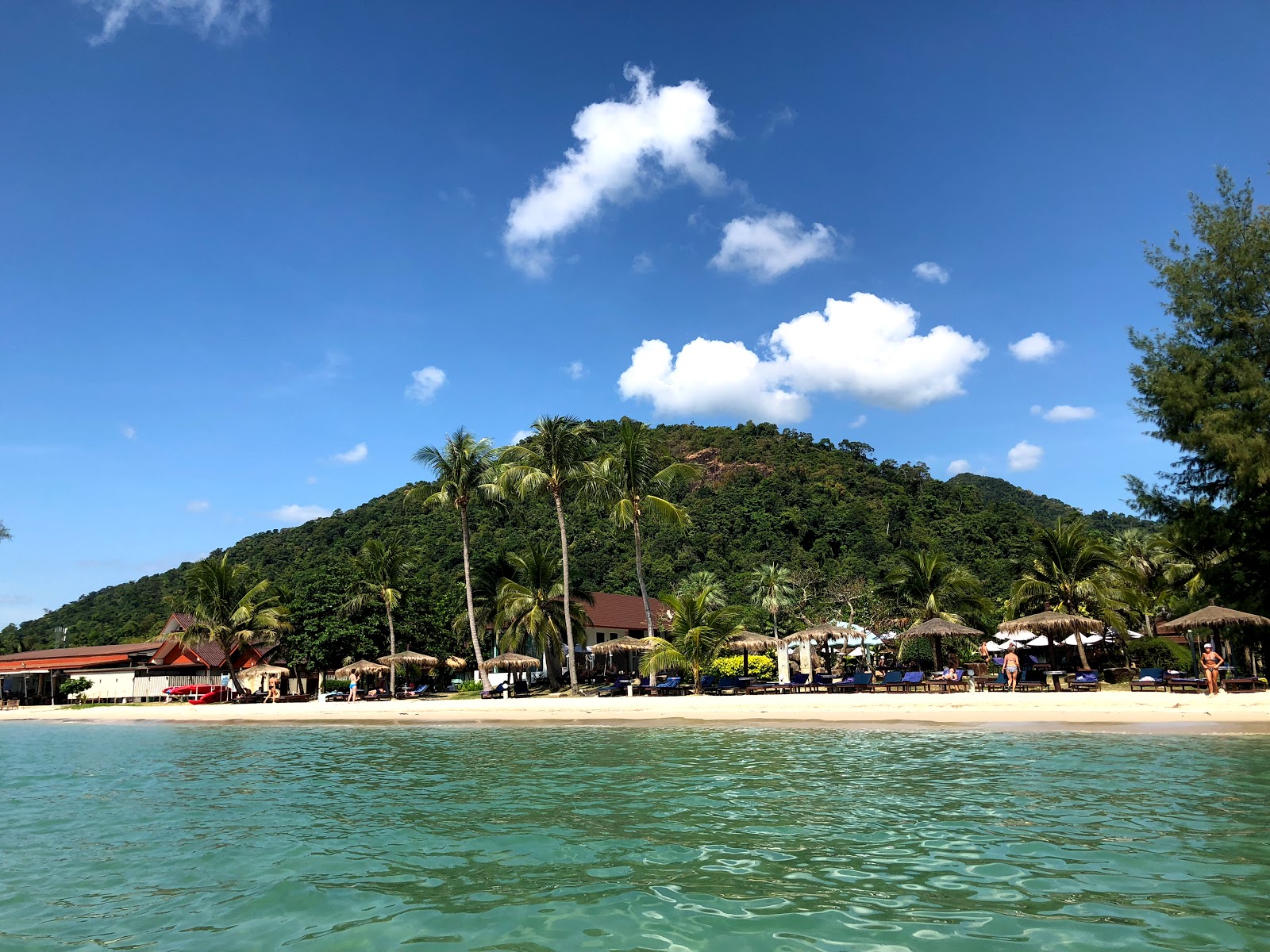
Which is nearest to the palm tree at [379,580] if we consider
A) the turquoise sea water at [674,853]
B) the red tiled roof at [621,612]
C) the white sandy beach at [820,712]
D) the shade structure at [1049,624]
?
the white sandy beach at [820,712]

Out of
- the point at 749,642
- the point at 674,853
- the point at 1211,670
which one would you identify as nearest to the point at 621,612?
the point at 749,642

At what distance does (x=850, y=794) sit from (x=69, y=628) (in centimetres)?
8289

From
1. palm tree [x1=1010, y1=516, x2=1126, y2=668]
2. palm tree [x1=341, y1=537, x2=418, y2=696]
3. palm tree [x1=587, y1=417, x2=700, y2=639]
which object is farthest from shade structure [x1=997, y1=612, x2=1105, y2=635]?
palm tree [x1=341, y1=537, x2=418, y2=696]

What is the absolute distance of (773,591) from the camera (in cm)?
4922

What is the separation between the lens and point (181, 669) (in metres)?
48.0

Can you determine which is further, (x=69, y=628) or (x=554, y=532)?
(x=69, y=628)

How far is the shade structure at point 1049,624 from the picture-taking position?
26688mm

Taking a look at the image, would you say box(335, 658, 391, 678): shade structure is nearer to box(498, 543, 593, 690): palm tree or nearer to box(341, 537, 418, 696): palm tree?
box(341, 537, 418, 696): palm tree

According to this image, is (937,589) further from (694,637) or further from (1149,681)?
(694,637)

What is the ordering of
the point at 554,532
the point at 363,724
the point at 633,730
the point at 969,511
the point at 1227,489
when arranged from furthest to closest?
the point at 969,511
the point at 554,532
the point at 363,724
the point at 1227,489
the point at 633,730

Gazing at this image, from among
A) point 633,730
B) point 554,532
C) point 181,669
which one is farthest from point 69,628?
point 633,730

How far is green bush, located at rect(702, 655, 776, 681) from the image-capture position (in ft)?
118

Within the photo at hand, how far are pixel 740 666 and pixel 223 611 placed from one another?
25554 mm

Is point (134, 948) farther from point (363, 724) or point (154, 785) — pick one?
point (363, 724)
